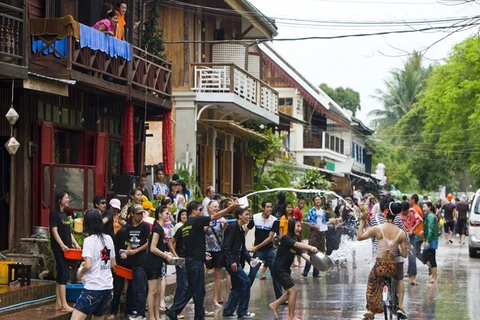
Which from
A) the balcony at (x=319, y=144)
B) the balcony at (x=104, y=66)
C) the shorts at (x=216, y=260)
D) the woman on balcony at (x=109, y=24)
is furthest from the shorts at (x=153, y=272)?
the balcony at (x=319, y=144)

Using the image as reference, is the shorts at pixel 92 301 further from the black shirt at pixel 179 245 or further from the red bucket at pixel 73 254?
the black shirt at pixel 179 245

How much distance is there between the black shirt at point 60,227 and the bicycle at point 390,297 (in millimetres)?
4659

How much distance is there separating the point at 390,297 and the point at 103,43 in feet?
25.8

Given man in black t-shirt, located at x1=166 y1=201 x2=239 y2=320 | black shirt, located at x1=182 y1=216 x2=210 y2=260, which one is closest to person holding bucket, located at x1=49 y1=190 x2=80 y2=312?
man in black t-shirt, located at x1=166 y1=201 x2=239 y2=320

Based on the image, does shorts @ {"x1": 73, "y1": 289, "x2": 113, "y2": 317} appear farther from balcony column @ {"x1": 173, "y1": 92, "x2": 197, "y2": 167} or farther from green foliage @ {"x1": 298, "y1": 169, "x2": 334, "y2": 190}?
green foliage @ {"x1": 298, "y1": 169, "x2": 334, "y2": 190}

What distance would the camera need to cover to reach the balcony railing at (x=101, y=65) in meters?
17.1

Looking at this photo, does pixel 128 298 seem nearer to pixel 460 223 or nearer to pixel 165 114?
pixel 165 114

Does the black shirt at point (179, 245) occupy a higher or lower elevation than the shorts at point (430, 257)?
higher

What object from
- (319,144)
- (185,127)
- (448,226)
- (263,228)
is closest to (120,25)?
(263,228)

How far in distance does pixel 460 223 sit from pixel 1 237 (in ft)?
79.7

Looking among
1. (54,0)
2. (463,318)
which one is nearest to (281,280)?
(463,318)

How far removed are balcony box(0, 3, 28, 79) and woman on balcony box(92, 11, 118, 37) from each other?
3.26m

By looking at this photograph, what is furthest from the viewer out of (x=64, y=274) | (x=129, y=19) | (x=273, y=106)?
(x=273, y=106)

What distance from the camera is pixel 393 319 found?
49.5 feet
